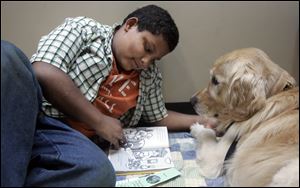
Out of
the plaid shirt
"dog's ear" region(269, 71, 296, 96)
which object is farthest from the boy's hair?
"dog's ear" region(269, 71, 296, 96)

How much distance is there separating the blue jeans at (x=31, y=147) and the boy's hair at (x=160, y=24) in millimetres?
348

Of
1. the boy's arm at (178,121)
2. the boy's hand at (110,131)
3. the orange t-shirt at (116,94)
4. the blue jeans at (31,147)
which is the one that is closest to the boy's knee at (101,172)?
the blue jeans at (31,147)

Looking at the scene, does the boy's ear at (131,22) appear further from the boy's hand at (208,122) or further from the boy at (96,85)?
the boy's hand at (208,122)

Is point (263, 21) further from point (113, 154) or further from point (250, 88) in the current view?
point (113, 154)

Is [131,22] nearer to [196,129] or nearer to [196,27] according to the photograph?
[196,27]

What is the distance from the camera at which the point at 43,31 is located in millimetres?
1089

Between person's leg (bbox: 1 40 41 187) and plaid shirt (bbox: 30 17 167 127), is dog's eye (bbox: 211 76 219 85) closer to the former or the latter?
plaid shirt (bbox: 30 17 167 127)

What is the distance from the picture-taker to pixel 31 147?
738 mm

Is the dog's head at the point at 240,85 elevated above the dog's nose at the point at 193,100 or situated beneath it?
elevated above

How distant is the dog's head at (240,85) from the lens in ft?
2.39

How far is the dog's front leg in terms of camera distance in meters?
0.65

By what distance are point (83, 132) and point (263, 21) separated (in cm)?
57

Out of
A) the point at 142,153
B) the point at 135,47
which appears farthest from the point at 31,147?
the point at 135,47

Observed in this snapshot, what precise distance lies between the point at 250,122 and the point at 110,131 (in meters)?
0.38
